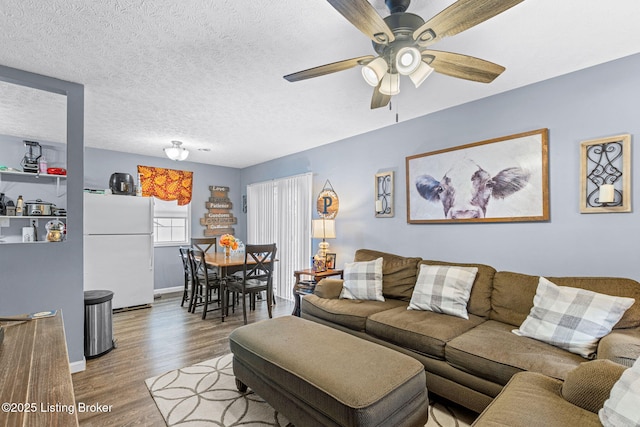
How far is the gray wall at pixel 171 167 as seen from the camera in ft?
16.0

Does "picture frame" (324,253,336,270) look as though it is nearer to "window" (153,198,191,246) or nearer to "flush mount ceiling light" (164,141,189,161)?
"flush mount ceiling light" (164,141,189,161)

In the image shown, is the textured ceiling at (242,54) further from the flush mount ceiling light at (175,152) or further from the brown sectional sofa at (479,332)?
the brown sectional sofa at (479,332)

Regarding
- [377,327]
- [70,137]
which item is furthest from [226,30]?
[377,327]

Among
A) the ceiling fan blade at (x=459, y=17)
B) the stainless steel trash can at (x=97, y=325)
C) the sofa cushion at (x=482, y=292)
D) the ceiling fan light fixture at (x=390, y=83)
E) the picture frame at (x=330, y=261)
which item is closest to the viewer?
the ceiling fan blade at (x=459, y=17)

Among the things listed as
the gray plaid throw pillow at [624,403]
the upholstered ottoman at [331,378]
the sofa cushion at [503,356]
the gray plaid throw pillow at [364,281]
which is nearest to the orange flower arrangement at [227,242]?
the gray plaid throw pillow at [364,281]

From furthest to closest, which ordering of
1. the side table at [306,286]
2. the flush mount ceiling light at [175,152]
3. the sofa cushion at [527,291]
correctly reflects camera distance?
the flush mount ceiling light at [175,152], the side table at [306,286], the sofa cushion at [527,291]

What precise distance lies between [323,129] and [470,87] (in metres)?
1.76

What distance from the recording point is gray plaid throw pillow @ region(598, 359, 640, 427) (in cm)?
113

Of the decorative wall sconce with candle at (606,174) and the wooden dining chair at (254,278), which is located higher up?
the decorative wall sconce with candle at (606,174)

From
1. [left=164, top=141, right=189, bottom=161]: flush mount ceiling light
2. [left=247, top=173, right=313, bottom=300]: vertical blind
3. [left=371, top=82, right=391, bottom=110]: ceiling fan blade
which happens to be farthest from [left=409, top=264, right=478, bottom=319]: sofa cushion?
[left=164, top=141, right=189, bottom=161]: flush mount ceiling light

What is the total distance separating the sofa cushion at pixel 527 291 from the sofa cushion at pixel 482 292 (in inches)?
1.5

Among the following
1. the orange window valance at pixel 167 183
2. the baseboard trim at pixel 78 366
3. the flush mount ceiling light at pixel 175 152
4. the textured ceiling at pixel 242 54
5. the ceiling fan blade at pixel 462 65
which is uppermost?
the textured ceiling at pixel 242 54

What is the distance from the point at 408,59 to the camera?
1.54 metres

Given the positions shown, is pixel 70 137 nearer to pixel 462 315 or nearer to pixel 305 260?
pixel 305 260
